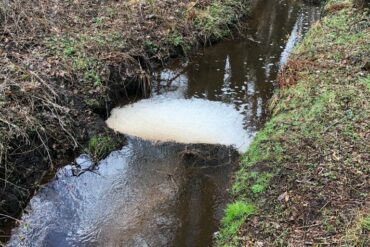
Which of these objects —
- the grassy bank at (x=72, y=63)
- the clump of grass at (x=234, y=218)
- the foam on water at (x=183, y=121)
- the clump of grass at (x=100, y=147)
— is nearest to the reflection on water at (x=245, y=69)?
the foam on water at (x=183, y=121)

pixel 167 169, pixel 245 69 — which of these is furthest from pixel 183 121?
pixel 245 69

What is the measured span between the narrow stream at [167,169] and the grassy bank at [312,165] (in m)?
0.54

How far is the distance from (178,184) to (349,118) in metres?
3.08

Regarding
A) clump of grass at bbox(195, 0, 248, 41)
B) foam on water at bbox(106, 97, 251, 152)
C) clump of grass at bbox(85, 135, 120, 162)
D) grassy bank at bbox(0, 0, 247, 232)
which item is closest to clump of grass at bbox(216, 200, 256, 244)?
foam on water at bbox(106, 97, 251, 152)

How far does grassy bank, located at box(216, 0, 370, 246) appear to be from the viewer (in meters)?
5.47

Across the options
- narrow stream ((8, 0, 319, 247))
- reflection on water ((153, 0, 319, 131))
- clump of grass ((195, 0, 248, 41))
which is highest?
clump of grass ((195, 0, 248, 41))

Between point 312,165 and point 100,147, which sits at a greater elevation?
point 312,165

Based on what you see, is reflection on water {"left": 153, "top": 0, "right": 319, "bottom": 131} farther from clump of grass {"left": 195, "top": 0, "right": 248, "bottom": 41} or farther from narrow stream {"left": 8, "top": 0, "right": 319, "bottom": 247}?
clump of grass {"left": 195, "top": 0, "right": 248, "bottom": 41}

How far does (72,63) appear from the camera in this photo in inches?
382

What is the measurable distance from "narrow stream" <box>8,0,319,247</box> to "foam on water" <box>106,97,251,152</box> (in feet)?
0.07

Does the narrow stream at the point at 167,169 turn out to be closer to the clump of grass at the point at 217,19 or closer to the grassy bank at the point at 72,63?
the grassy bank at the point at 72,63

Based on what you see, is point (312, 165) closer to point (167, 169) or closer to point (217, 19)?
point (167, 169)

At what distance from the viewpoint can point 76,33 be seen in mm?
10844

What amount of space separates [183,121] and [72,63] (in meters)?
2.80
